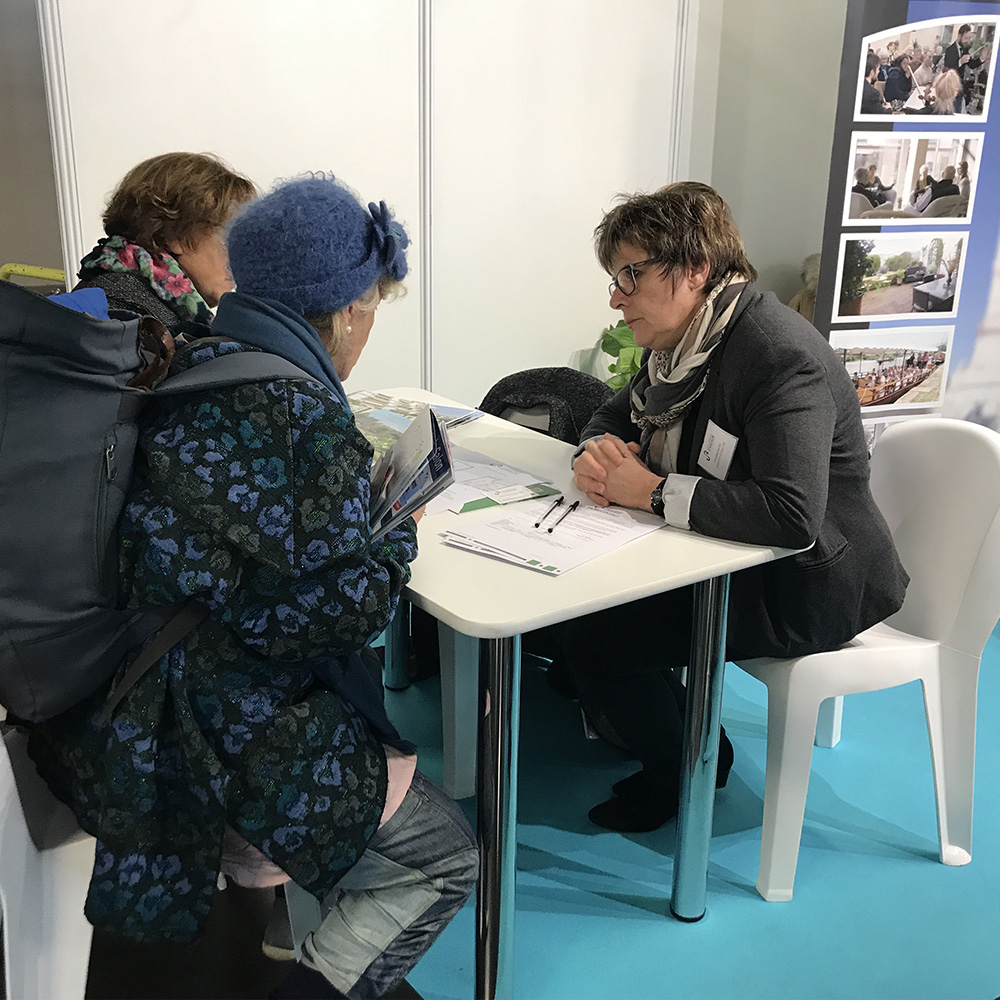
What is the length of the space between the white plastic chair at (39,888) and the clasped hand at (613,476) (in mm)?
1031

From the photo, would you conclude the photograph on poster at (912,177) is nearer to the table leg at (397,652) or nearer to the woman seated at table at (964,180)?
the woman seated at table at (964,180)

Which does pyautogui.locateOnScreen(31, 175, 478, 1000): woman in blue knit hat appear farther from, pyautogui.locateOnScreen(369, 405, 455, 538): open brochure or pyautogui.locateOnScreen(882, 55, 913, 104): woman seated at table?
pyautogui.locateOnScreen(882, 55, 913, 104): woman seated at table

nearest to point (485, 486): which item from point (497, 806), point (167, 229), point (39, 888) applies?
point (497, 806)

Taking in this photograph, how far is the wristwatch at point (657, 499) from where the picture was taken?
1733mm

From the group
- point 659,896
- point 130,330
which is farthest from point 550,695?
point 130,330

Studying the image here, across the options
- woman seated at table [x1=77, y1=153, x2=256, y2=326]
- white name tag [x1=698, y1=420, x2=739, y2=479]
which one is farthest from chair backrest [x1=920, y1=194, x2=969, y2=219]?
woman seated at table [x1=77, y1=153, x2=256, y2=326]

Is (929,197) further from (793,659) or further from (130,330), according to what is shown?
(130,330)

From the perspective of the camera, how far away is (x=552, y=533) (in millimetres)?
1653

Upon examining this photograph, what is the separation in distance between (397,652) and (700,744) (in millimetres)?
1137

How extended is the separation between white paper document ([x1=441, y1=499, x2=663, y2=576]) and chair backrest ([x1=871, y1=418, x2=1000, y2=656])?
2.06ft

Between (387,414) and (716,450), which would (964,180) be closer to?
(716,450)

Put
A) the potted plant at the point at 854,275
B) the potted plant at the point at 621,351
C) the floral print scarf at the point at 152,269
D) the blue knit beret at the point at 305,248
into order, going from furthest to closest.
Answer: the potted plant at the point at 621,351
the potted plant at the point at 854,275
the floral print scarf at the point at 152,269
the blue knit beret at the point at 305,248

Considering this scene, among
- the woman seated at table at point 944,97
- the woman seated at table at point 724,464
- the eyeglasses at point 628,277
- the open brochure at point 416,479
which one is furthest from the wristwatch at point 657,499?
the woman seated at table at point 944,97

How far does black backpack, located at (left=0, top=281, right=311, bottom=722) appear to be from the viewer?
3.34 feet
